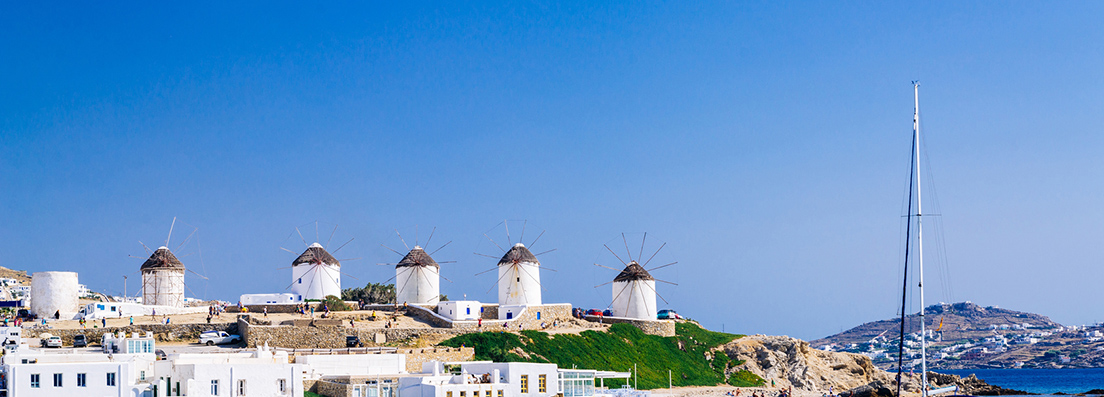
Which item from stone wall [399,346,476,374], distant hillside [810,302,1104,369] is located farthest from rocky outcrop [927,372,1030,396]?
distant hillside [810,302,1104,369]

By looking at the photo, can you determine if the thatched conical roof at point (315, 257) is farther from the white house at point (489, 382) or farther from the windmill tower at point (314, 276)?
the white house at point (489, 382)

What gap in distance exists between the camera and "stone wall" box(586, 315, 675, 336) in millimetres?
61438

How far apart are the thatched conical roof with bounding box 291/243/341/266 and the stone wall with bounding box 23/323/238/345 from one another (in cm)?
1438

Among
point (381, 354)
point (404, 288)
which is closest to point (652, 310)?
point (404, 288)

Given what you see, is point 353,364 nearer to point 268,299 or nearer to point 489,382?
point 489,382

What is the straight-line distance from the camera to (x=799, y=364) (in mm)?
58938

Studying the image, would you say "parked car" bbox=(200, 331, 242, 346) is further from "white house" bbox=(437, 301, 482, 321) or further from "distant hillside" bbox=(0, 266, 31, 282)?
"distant hillside" bbox=(0, 266, 31, 282)

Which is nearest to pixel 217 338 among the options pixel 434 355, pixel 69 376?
pixel 434 355

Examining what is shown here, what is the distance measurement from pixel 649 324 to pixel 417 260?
14.7 metres

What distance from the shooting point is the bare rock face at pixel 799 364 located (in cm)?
5803

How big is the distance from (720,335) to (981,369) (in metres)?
95.7

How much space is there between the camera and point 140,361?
3669 centimetres

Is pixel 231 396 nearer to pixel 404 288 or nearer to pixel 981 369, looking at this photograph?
A: pixel 404 288

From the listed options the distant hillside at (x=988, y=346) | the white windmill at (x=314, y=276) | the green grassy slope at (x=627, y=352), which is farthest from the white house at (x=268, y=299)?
the distant hillside at (x=988, y=346)
